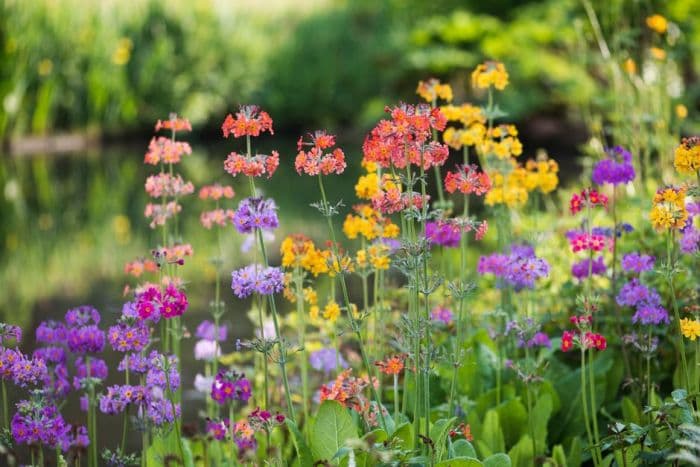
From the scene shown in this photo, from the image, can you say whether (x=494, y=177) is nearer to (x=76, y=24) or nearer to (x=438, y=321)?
(x=438, y=321)

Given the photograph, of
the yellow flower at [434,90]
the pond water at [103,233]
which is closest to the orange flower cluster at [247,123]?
the pond water at [103,233]

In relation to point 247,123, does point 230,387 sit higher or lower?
lower

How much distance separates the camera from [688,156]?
220 cm

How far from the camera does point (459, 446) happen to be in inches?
94.9

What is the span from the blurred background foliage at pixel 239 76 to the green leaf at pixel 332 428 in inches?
224

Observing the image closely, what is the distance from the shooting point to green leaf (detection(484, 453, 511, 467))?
7.71ft

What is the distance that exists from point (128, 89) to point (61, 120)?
944 millimetres

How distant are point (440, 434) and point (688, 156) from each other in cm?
81

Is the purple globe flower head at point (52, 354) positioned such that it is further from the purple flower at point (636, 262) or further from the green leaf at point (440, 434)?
the purple flower at point (636, 262)

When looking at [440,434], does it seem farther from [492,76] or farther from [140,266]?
[492,76]

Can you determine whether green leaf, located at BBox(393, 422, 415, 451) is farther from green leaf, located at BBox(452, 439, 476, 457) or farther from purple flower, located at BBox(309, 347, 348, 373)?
purple flower, located at BBox(309, 347, 348, 373)

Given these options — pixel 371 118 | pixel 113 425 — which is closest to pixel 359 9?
pixel 371 118

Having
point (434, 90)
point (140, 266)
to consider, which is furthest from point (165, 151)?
point (434, 90)

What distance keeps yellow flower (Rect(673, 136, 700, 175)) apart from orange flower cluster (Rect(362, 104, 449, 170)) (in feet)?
1.62
